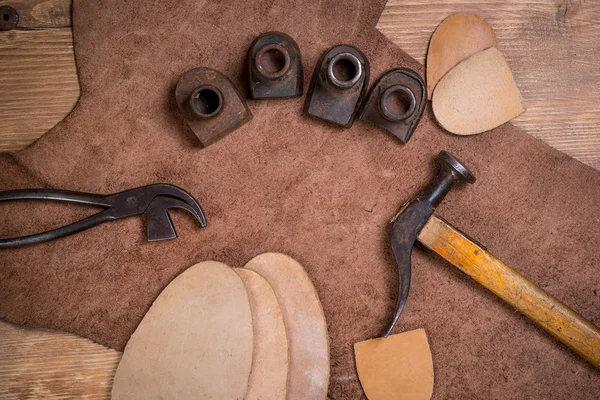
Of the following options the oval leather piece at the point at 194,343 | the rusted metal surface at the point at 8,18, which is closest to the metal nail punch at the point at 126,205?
the oval leather piece at the point at 194,343

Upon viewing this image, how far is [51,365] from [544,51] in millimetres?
1814

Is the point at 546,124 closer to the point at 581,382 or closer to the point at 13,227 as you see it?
the point at 581,382

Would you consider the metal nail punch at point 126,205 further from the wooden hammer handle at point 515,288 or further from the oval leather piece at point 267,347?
the wooden hammer handle at point 515,288

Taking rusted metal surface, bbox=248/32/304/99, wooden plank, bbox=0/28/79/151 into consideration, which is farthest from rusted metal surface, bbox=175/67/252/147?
wooden plank, bbox=0/28/79/151

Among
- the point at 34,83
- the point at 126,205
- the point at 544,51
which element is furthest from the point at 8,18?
the point at 544,51

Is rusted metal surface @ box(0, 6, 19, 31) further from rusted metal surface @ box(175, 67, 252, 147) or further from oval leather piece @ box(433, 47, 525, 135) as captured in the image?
oval leather piece @ box(433, 47, 525, 135)

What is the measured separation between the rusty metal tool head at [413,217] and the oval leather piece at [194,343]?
17.4 inches

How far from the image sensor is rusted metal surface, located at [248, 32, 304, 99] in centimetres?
166

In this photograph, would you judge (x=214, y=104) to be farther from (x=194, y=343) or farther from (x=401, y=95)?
(x=194, y=343)

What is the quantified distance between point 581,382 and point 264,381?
96cm

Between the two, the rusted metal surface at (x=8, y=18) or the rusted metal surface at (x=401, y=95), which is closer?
the rusted metal surface at (x=401, y=95)

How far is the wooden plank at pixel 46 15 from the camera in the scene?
1.80 meters

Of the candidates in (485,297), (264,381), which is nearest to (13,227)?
(264,381)

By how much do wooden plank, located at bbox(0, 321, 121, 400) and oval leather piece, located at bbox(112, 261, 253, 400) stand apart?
86 millimetres
